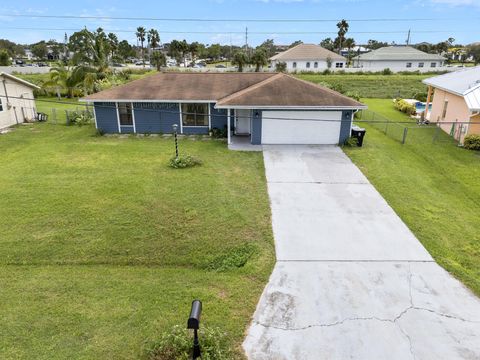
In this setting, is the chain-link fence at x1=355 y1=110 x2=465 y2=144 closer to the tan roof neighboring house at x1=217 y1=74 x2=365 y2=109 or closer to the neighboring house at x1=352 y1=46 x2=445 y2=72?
the tan roof neighboring house at x1=217 y1=74 x2=365 y2=109

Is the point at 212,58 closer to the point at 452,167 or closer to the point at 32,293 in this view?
A: the point at 452,167

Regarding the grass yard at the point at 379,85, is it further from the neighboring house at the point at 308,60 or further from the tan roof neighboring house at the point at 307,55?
the tan roof neighboring house at the point at 307,55

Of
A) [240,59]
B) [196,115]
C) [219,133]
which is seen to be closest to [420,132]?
[219,133]

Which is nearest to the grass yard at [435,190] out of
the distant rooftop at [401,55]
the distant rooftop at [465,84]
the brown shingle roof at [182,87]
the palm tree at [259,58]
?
the distant rooftop at [465,84]

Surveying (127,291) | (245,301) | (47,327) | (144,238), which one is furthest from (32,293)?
(245,301)

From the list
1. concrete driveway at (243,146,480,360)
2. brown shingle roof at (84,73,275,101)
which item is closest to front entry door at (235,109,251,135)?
brown shingle roof at (84,73,275,101)

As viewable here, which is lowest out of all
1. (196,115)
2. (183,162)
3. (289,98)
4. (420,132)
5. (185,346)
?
(185,346)

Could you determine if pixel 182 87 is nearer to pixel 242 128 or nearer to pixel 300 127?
pixel 242 128
